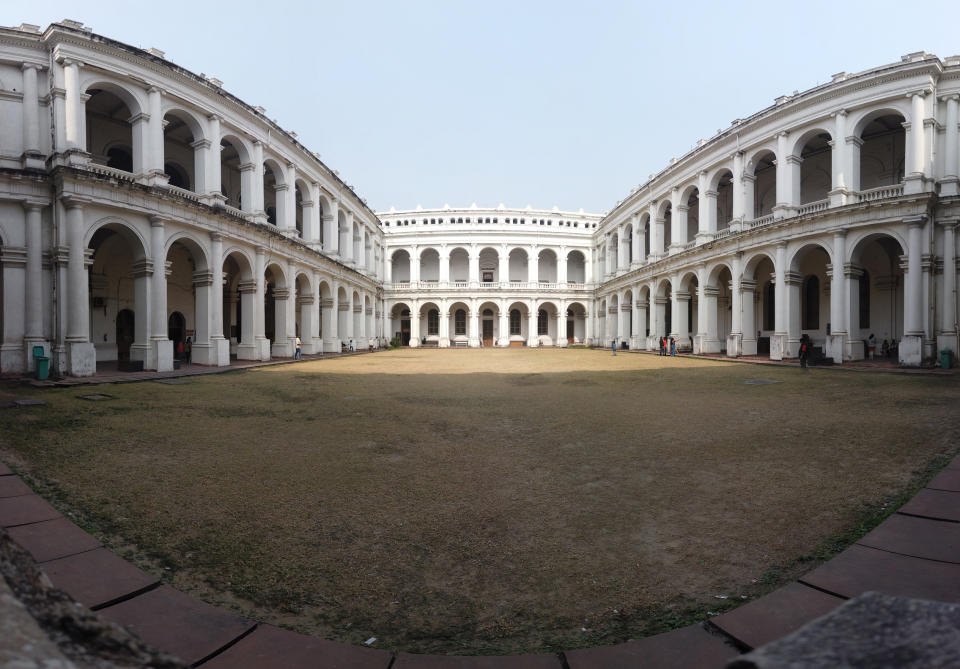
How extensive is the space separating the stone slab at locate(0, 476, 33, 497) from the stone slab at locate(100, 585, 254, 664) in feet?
7.79

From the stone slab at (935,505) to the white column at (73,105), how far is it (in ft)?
68.6

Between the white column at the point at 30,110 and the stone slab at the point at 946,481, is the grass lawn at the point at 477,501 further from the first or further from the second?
the white column at the point at 30,110

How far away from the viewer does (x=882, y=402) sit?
8891 millimetres

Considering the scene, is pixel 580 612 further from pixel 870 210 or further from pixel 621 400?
pixel 870 210

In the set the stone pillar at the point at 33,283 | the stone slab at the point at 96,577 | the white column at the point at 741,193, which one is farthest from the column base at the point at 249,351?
the white column at the point at 741,193

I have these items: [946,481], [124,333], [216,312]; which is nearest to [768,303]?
[946,481]

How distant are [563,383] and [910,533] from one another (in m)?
10.0

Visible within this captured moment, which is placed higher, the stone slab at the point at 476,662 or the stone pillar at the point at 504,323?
the stone pillar at the point at 504,323

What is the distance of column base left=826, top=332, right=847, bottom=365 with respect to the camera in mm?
18312

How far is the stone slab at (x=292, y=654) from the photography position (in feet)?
6.50

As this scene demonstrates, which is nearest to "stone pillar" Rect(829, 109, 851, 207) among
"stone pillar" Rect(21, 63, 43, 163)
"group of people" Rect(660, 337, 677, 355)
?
"group of people" Rect(660, 337, 677, 355)

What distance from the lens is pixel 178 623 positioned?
2.22 m

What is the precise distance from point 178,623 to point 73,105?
19.2m

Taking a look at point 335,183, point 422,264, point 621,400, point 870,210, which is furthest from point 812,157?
point 422,264
